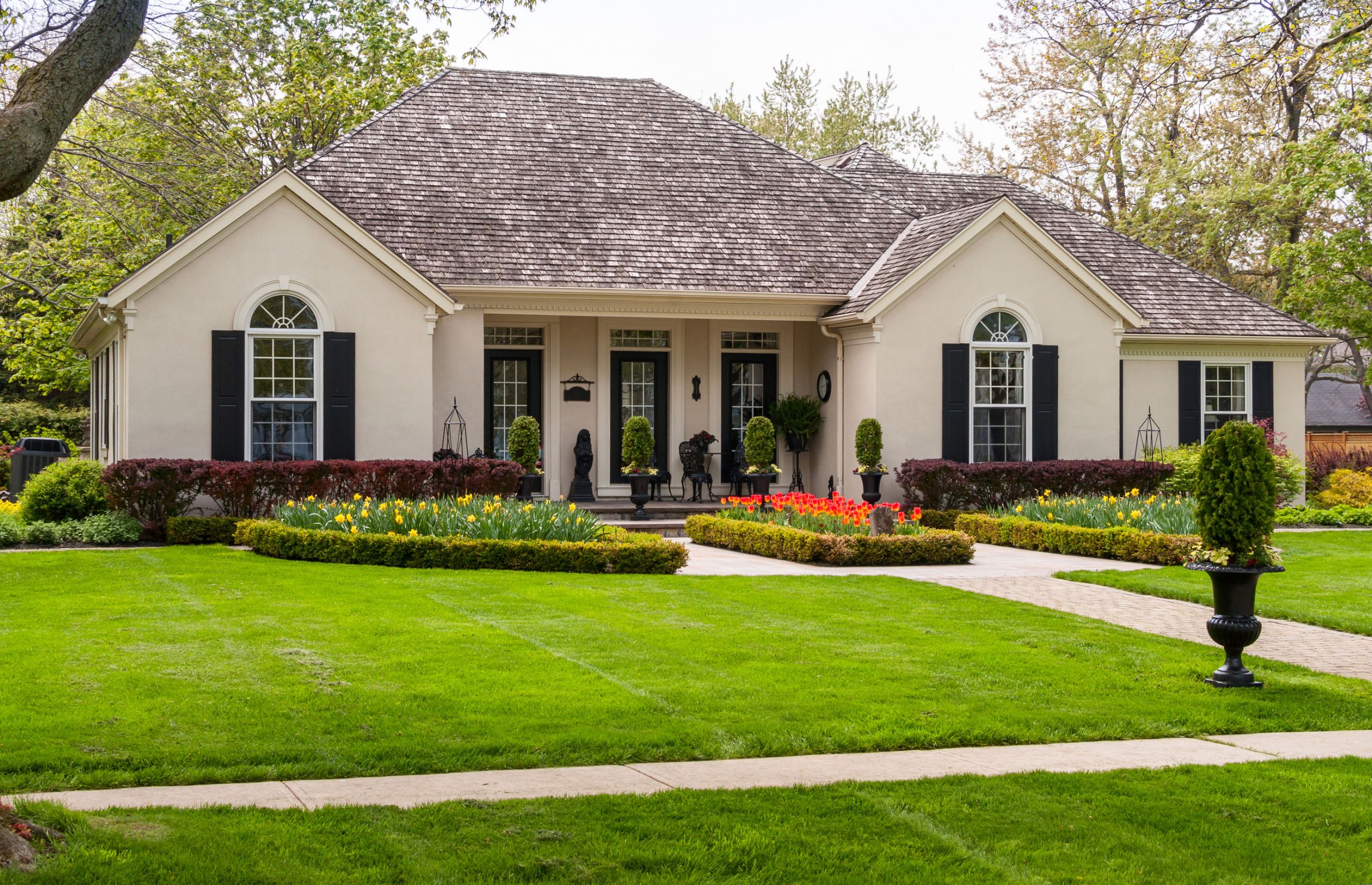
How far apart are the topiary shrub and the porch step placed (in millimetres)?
6702

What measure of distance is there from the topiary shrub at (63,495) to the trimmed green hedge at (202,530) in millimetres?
1239

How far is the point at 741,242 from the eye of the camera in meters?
22.0

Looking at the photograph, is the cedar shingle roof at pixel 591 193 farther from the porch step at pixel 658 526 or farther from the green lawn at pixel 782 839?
the green lawn at pixel 782 839

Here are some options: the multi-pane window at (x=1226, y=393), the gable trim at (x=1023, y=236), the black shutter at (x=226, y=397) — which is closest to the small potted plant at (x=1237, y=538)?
the gable trim at (x=1023, y=236)

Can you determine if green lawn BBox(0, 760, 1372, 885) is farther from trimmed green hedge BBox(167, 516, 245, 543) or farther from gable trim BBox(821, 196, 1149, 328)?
gable trim BBox(821, 196, 1149, 328)

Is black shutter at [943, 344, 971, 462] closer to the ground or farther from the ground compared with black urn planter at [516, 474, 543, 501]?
farther from the ground

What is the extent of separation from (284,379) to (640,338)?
6090 mm

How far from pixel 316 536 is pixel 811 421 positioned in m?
9.66

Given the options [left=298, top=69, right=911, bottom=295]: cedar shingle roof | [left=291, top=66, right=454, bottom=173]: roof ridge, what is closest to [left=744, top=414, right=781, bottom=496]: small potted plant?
[left=298, top=69, right=911, bottom=295]: cedar shingle roof

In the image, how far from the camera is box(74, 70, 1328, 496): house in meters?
18.1

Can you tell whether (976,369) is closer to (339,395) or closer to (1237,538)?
(339,395)

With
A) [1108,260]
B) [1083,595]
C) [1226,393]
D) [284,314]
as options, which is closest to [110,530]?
[284,314]

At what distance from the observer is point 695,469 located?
70.6 ft

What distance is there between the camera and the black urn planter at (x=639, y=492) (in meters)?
19.7
